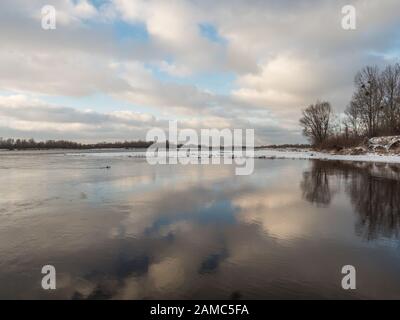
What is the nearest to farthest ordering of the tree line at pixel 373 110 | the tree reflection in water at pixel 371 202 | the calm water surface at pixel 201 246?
the calm water surface at pixel 201 246
the tree reflection in water at pixel 371 202
the tree line at pixel 373 110

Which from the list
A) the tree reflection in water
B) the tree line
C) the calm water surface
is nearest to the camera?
the calm water surface

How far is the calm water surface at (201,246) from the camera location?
14.9ft

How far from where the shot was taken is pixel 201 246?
6.34 meters

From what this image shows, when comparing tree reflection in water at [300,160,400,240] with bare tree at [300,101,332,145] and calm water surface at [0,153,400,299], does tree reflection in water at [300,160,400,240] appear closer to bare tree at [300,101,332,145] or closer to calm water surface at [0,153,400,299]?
calm water surface at [0,153,400,299]

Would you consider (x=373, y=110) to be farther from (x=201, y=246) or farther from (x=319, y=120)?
(x=201, y=246)

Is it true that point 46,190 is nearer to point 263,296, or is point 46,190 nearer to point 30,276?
point 30,276

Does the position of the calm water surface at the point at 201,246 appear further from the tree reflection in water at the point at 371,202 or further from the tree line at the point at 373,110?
the tree line at the point at 373,110

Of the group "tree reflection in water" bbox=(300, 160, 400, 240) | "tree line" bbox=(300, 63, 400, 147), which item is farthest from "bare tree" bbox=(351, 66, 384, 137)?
"tree reflection in water" bbox=(300, 160, 400, 240)

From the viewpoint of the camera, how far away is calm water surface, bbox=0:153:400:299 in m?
4.54

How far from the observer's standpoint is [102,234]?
23.7ft

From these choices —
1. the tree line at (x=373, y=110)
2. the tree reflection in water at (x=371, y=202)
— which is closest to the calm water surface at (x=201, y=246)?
the tree reflection in water at (x=371, y=202)

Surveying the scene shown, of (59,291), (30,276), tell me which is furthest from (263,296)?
(30,276)

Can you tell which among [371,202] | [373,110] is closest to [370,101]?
[373,110]

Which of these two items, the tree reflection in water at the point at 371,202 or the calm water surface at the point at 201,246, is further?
the tree reflection in water at the point at 371,202
